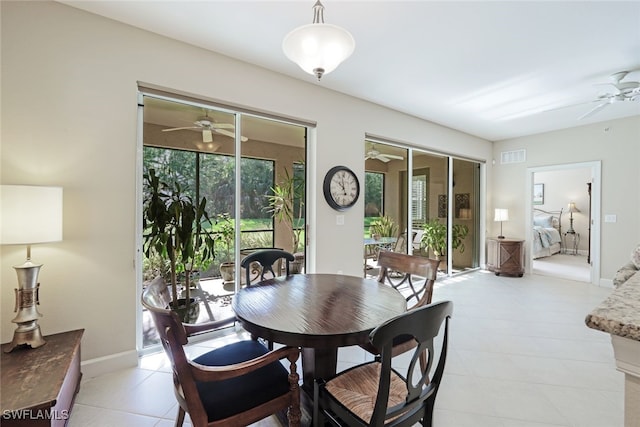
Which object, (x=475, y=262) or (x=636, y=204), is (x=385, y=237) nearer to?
(x=475, y=262)

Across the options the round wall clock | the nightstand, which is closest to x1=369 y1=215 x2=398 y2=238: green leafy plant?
the round wall clock

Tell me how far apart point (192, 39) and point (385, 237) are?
3.64 m

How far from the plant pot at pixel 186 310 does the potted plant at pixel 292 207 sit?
1.16 metres

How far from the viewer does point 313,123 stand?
11.2 feet

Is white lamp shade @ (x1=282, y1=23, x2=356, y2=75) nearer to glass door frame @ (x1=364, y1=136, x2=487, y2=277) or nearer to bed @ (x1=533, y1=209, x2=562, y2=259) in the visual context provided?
glass door frame @ (x1=364, y1=136, x2=487, y2=277)

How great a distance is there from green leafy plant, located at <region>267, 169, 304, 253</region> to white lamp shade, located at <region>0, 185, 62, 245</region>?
196cm

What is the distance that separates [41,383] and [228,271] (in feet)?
5.59

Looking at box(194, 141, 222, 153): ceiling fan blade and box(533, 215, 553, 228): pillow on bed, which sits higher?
box(194, 141, 222, 153): ceiling fan blade

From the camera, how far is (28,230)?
67.4 inches

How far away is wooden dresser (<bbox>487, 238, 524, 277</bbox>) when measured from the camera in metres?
5.41

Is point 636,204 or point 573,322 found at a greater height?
point 636,204

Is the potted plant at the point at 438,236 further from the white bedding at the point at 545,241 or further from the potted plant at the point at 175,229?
the potted plant at the point at 175,229

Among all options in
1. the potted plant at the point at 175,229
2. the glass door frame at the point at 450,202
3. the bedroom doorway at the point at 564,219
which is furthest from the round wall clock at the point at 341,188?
the bedroom doorway at the point at 564,219

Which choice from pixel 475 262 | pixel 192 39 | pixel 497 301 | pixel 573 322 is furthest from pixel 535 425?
pixel 475 262
